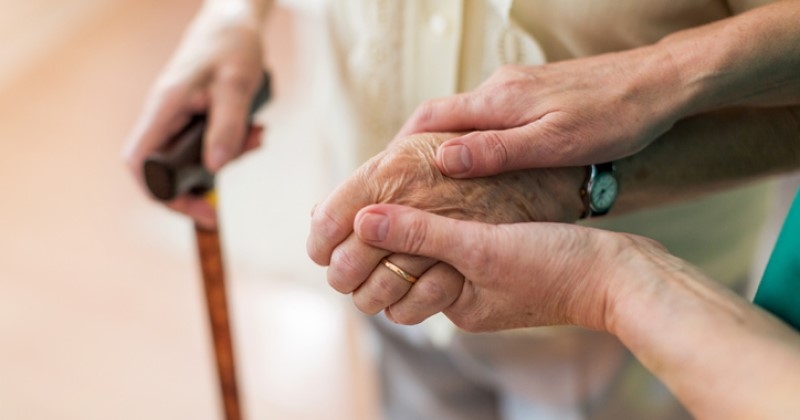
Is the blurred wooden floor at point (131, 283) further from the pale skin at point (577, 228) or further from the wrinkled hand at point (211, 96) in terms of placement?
the pale skin at point (577, 228)

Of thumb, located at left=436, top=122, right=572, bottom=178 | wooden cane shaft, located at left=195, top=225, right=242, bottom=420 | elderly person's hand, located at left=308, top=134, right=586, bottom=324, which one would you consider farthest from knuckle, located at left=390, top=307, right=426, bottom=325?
wooden cane shaft, located at left=195, top=225, right=242, bottom=420

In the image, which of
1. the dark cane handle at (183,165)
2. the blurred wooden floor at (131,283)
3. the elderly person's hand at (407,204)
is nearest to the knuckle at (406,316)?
the elderly person's hand at (407,204)

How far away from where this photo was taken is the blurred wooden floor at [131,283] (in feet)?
5.94

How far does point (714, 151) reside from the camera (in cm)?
85

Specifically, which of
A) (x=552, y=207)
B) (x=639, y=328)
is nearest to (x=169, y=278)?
(x=552, y=207)

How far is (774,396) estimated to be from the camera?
53cm

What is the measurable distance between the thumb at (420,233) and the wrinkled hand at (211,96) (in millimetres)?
400

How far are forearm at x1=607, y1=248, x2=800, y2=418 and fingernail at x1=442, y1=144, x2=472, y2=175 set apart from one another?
161mm

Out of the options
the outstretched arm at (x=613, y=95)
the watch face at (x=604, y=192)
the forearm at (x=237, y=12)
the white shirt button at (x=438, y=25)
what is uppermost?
the forearm at (x=237, y=12)

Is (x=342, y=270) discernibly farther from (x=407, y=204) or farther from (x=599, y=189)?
(x=599, y=189)

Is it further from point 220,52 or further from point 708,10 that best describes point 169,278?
point 708,10

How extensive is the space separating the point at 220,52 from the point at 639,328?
0.68m

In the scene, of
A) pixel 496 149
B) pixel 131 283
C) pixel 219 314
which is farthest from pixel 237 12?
pixel 131 283

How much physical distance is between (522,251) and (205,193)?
57 cm
